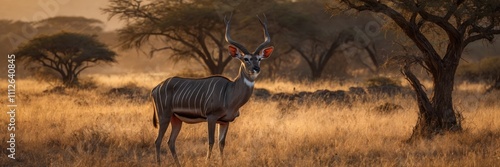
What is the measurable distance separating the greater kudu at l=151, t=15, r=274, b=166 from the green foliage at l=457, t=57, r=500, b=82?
825 inches

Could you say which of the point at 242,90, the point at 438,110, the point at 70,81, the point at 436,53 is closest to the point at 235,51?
the point at 242,90

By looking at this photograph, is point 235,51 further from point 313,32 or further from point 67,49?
point 313,32

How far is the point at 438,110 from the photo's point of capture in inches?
373

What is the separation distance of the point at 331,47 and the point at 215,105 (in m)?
25.8

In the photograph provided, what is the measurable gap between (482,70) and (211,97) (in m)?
22.8

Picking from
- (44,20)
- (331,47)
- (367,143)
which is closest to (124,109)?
Result: (367,143)

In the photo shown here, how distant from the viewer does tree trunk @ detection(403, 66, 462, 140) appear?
9336 millimetres

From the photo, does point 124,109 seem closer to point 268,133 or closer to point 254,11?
point 268,133

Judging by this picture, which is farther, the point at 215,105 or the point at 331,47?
the point at 331,47

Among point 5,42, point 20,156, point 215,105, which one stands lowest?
point 5,42

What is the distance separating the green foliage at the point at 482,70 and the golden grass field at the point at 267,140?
586 inches

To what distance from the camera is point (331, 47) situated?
32219mm

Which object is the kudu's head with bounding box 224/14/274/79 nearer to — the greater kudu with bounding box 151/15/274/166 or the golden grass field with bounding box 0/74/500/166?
the greater kudu with bounding box 151/15/274/166

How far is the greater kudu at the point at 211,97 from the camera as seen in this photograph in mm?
7031
